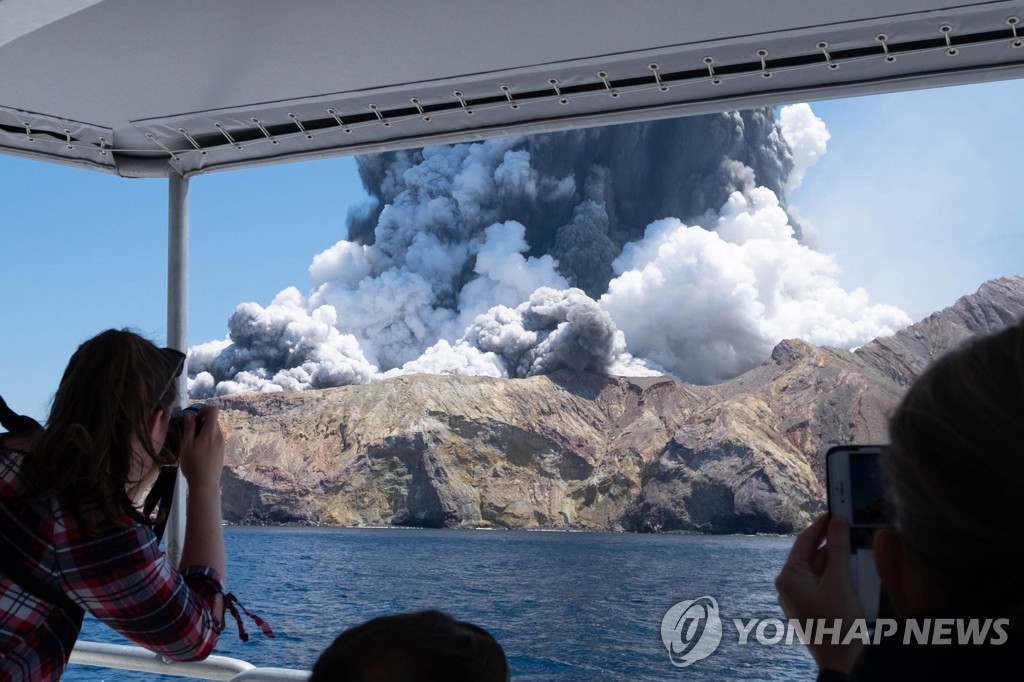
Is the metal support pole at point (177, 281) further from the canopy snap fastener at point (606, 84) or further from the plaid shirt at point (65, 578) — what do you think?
the plaid shirt at point (65, 578)

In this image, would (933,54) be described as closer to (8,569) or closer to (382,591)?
(8,569)

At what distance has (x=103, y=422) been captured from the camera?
2.76ft

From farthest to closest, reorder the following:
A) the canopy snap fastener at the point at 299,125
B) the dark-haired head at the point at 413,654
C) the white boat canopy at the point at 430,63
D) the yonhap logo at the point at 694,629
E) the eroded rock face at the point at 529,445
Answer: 1. the eroded rock face at the point at 529,445
2. the canopy snap fastener at the point at 299,125
3. the white boat canopy at the point at 430,63
4. the yonhap logo at the point at 694,629
5. the dark-haired head at the point at 413,654

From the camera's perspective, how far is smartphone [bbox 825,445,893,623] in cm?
50

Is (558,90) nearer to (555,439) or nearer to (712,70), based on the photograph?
(712,70)

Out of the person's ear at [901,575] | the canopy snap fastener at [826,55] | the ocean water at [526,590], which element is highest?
the canopy snap fastener at [826,55]

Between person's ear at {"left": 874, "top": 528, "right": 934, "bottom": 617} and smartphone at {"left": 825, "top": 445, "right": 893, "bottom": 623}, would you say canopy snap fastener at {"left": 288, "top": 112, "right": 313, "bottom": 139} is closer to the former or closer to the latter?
smartphone at {"left": 825, "top": 445, "right": 893, "bottom": 623}

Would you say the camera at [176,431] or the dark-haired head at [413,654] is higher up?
the camera at [176,431]

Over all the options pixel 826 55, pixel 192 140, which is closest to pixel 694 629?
pixel 826 55

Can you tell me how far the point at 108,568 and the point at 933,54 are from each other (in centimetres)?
169

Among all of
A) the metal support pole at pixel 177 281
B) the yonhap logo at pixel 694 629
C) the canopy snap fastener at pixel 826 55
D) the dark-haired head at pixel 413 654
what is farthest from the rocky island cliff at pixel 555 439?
the dark-haired head at pixel 413 654

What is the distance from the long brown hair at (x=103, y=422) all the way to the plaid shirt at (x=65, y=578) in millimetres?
18

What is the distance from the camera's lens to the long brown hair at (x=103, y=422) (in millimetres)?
810

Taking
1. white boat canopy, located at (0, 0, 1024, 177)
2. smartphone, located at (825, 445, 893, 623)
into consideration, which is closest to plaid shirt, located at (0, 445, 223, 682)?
smartphone, located at (825, 445, 893, 623)
